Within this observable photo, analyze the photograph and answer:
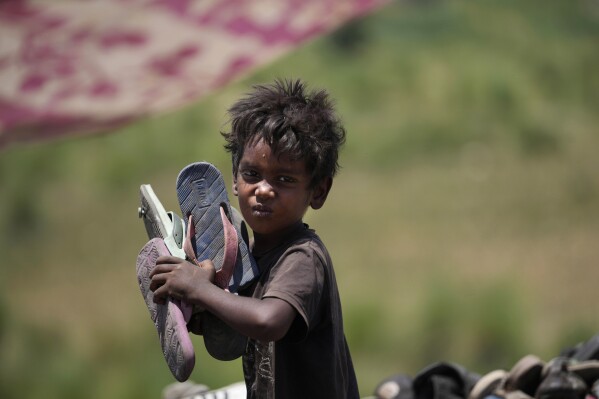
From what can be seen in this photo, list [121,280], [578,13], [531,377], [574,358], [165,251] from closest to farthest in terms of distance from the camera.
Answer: [165,251] → [531,377] → [574,358] → [121,280] → [578,13]

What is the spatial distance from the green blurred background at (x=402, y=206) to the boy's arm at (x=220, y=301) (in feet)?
9.60

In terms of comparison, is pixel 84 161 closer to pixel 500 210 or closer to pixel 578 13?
pixel 500 210

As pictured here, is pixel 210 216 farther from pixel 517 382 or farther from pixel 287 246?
pixel 517 382

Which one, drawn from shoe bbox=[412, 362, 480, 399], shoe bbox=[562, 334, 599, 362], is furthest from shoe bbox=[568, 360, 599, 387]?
shoe bbox=[412, 362, 480, 399]

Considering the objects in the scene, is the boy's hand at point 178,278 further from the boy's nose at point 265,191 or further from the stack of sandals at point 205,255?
the boy's nose at point 265,191

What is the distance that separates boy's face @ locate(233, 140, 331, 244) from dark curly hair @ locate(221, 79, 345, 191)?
0.02 meters

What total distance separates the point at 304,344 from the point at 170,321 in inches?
11.1

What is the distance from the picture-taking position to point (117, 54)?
5.18 metres

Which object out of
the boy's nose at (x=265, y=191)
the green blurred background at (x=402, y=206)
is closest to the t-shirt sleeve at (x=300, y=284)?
the boy's nose at (x=265, y=191)

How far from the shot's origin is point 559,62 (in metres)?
5.63

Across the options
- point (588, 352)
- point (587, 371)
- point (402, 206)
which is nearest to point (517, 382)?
point (587, 371)

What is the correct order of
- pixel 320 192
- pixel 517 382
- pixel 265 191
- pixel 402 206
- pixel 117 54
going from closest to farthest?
1. pixel 265 191
2. pixel 320 192
3. pixel 517 382
4. pixel 117 54
5. pixel 402 206

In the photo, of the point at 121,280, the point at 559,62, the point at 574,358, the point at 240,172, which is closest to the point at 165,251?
the point at 240,172

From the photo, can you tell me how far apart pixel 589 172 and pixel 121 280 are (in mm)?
2352
